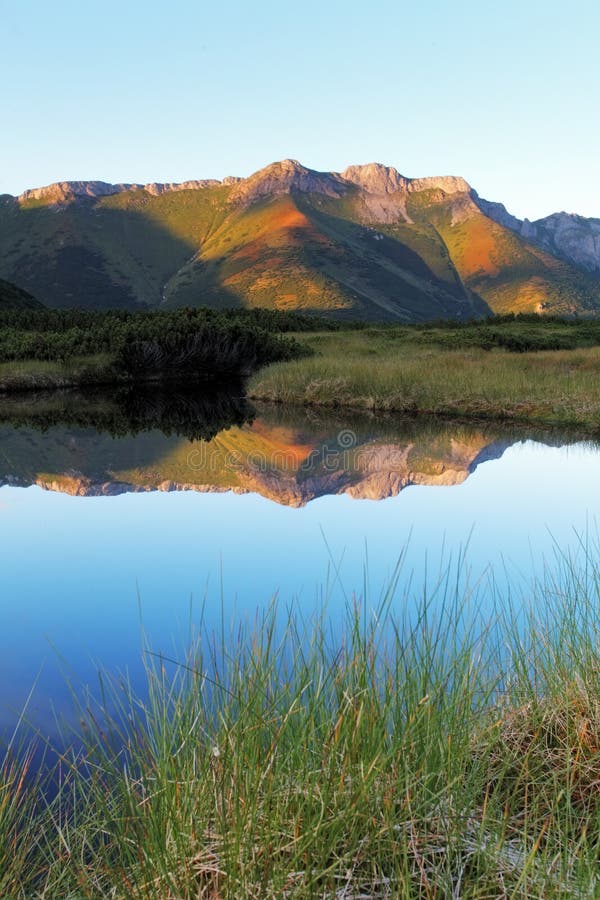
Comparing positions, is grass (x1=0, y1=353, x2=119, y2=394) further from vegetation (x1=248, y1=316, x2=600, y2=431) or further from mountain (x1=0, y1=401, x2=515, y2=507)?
mountain (x1=0, y1=401, x2=515, y2=507)

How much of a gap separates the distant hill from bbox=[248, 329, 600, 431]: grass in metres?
33.7

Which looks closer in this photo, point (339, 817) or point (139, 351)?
point (339, 817)

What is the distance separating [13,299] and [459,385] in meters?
46.5

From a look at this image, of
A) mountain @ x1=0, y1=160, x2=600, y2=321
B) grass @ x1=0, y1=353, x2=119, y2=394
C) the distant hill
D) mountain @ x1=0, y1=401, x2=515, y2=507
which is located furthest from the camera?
mountain @ x1=0, y1=160, x2=600, y2=321

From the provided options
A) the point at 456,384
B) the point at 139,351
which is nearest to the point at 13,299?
the point at 139,351

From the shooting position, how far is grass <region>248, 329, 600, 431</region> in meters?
19.5

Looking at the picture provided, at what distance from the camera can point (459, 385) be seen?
21.4 metres

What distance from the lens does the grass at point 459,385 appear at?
64.1 feet

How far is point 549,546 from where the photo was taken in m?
8.58

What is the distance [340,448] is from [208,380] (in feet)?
65.0

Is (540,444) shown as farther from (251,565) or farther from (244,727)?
(244,727)

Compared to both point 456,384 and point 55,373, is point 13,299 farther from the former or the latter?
point 456,384

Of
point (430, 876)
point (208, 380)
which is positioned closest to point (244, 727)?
point (430, 876)

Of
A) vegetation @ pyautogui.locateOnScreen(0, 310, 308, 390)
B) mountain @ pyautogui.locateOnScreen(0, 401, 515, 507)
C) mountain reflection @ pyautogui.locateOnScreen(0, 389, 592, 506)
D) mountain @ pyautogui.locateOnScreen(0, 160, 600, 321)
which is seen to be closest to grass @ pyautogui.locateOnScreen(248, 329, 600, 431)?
mountain reflection @ pyautogui.locateOnScreen(0, 389, 592, 506)
